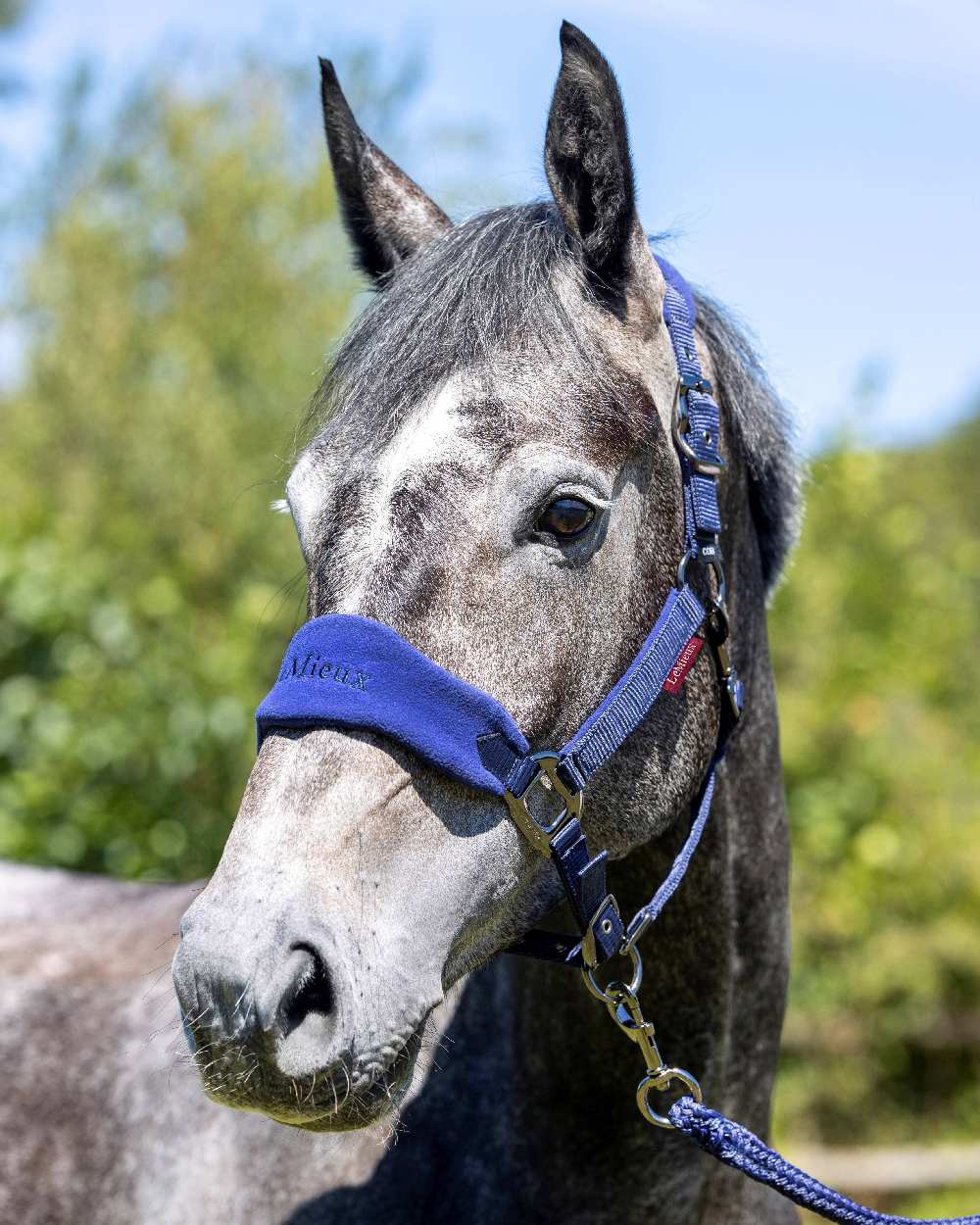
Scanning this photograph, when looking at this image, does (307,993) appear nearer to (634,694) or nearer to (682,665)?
(634,694)

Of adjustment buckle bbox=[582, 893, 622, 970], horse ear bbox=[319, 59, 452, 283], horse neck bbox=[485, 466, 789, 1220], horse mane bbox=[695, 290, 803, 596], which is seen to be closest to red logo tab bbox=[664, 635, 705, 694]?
A: horse neck bbox=[485, 466, 789, 1220]

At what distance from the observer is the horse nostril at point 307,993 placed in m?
1.51

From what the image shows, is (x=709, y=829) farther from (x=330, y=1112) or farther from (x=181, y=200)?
(x=181, y=200)

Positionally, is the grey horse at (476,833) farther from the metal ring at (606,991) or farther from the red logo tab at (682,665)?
the metal ring at (606,991)

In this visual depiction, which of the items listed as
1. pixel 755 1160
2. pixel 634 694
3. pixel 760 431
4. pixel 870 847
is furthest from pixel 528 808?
pixel 870 847

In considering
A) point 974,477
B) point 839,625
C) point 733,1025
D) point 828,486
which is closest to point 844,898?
point 839,625

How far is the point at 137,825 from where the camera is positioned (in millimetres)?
5207

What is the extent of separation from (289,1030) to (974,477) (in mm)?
36154

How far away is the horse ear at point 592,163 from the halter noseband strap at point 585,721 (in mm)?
160

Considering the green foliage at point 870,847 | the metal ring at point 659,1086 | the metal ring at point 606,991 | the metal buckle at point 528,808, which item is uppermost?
the metal buckle at point 528,808

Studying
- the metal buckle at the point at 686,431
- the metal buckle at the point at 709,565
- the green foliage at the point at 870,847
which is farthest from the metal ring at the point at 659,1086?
the green foliage at the point at 870,847

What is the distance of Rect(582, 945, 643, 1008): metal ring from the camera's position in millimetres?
1955

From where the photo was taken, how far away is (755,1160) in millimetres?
1948

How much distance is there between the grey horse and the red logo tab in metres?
0.04
